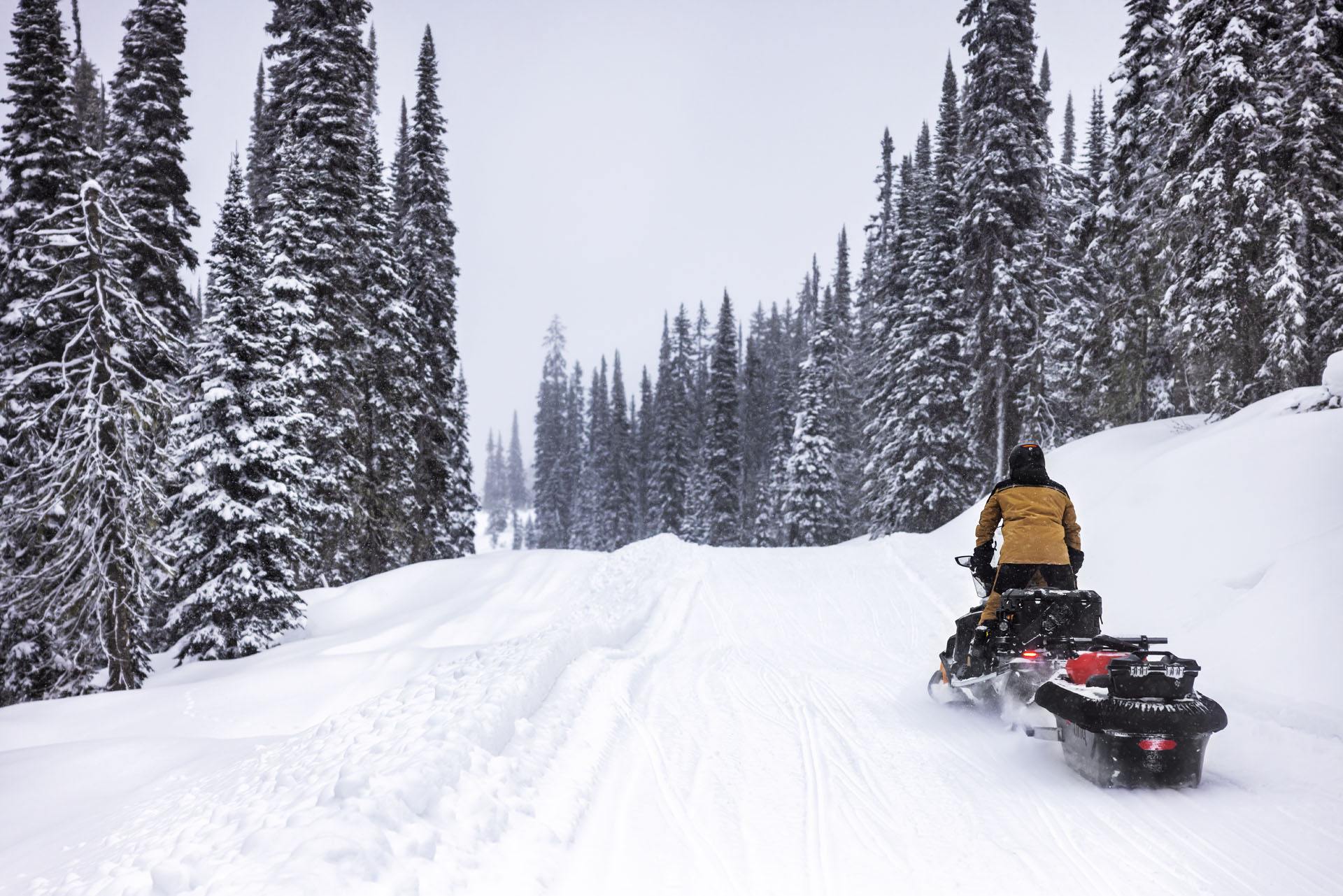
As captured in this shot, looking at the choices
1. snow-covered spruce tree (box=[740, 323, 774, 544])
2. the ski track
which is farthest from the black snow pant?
snow-covered spruce tree (box=[740, 323, 774, 544])

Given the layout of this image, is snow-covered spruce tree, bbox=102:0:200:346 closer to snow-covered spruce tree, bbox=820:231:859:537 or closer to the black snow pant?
the black snow pant

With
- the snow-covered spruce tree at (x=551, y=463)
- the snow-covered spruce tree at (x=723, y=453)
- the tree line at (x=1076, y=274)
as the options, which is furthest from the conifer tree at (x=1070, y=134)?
the snow-covered spruce tree at (x=551, y=463)

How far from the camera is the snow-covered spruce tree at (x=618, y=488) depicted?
5525 cm

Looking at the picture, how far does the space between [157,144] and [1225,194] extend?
2450 cm

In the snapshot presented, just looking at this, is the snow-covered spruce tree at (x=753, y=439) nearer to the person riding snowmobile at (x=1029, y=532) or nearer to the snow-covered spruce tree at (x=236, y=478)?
the snow-covered spruce tree at (x=236, y=478)

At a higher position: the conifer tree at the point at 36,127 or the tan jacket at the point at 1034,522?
the conifer tree at the point at 36,127

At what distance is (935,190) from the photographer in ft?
90.1

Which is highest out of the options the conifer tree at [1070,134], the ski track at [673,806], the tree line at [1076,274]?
the conifer tree at [1070,134]

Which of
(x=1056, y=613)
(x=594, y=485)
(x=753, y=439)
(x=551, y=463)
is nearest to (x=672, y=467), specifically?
(x=753, y=439)

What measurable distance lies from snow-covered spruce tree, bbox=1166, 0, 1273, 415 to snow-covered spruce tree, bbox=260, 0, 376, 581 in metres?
19.7

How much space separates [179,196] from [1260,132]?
82.0 ft

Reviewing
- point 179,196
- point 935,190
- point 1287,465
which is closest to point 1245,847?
point 1287,465

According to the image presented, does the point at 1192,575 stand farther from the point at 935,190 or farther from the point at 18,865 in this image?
the point at 935,190

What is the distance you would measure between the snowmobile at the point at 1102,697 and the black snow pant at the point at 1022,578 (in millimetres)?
110
